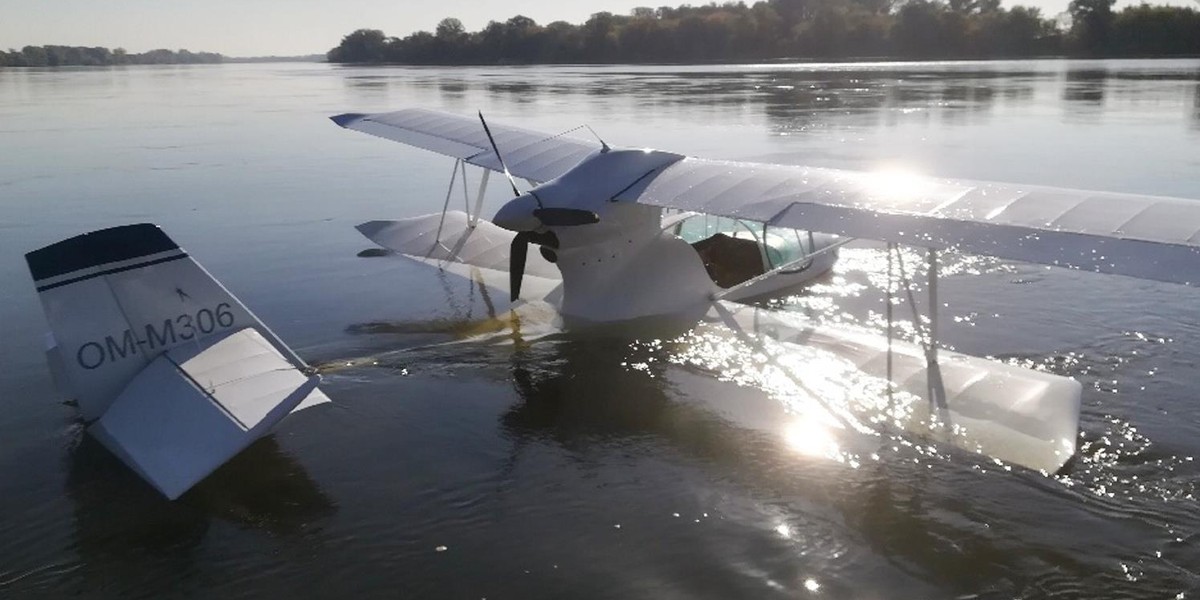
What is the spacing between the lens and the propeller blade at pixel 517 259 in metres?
10.6

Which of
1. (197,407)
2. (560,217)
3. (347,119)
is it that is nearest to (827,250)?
(560,217)

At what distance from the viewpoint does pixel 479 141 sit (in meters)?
15.0

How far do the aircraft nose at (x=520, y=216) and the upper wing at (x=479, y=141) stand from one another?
3.02 meters

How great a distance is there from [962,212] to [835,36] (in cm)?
10984

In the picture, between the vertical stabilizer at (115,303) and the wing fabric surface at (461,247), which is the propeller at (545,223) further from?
the vertical stabilizer at (115,303)

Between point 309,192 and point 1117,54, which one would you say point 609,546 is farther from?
point 1117,54

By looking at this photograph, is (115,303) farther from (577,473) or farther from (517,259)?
(517,259)

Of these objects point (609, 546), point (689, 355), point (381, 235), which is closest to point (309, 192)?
point (381, 235)

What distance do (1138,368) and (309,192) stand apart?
17848 mm

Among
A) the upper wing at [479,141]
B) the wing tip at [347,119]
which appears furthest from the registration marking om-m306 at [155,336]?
the wing tip at [347,119]

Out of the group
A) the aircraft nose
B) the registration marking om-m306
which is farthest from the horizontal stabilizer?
the aircraft nose

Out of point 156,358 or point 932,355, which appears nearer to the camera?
point 156,358

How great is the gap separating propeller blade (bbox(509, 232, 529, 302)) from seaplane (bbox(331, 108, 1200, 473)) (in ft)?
0.08

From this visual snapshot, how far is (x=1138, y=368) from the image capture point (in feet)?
33.4
